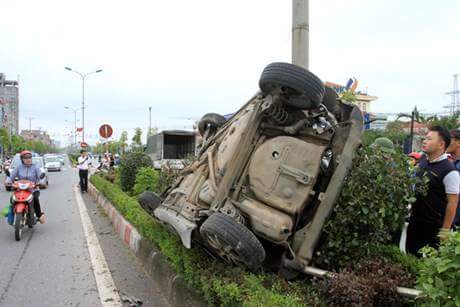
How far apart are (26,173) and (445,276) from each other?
7.93 meters

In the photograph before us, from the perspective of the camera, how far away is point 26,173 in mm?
8227

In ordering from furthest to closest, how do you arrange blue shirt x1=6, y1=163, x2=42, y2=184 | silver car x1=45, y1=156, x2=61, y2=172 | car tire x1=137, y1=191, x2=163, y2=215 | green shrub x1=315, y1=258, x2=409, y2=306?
silver car x1=45, y1=156, x2=61, y2=172
blue shirt x1=6, y1=163, x2=42, y2=184
car tire x1=137, y1=191, x2=163, y2=215
green shrub x1=315, y1=258, x2=409, y2=306

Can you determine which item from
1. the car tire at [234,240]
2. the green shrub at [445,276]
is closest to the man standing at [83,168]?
the car tire at [234,240]

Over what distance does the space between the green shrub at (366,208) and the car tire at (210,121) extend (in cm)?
243

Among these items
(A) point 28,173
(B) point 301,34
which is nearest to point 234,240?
(B) point 301,34

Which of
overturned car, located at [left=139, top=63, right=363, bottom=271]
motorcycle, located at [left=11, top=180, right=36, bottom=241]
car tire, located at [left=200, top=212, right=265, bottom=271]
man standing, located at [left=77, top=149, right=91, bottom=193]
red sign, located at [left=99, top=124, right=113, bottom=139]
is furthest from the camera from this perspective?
red sign, located at [left=99, top=124, right=113, bottom=139]

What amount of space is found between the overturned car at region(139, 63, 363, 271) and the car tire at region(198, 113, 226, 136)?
3.91 ft

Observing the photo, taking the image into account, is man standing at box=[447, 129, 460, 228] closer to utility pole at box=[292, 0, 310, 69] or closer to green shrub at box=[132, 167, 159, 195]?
utility pole at box=[292, 0, 310, 69]

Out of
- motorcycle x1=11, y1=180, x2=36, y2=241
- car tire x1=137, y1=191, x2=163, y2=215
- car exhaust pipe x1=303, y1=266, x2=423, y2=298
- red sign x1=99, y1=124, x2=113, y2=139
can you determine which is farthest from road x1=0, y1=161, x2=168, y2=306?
red sign x1=99, y1=124, x2=113, y2=139

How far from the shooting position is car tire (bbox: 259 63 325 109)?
3.83m

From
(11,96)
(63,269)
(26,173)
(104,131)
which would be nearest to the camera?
(63,269)

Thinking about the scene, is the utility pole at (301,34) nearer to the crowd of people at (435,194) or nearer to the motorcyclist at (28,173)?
the crowd of people at (435,194)

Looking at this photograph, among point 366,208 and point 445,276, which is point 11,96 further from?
point 445,276

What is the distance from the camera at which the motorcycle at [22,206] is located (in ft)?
24.6
